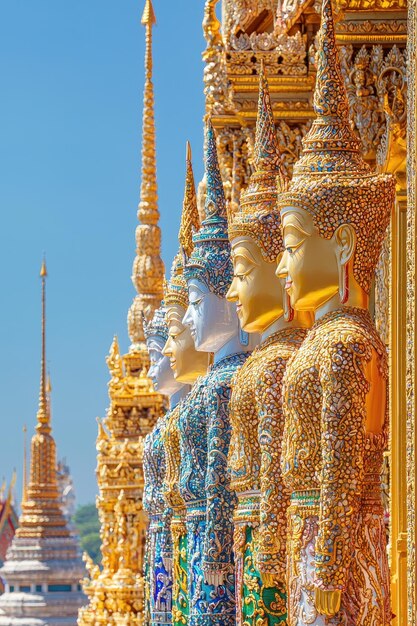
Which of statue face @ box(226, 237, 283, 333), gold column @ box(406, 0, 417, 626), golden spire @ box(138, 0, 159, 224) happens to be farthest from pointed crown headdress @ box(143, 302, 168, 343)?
golden spire @ box(138, 0, 159, 224)

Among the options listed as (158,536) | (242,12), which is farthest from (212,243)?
(242,12)

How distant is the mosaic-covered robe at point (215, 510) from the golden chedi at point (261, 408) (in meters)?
0.45

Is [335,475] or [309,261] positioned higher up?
[309,261]

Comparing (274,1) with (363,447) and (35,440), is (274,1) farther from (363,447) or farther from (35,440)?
(35,440)

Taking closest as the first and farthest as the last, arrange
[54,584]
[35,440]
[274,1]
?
[274,1], [35,440], [54,584]

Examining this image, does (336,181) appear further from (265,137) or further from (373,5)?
(373,5)

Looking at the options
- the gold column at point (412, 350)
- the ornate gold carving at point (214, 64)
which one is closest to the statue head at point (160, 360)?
the ornate gold carving at point (214, 64)

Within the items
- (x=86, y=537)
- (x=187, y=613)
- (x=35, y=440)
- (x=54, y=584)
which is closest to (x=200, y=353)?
(x=187, y=613)

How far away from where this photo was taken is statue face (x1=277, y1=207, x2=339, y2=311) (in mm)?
8102

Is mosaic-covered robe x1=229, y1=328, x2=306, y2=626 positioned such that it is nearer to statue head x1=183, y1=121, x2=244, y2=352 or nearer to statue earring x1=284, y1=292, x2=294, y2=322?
statue earring x1=284, y1=292, x2=294, y2=322

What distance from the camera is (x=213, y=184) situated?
32.2 feet

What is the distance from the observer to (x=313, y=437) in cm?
800

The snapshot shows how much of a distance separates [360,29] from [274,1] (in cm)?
310

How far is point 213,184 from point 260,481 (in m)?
1.70
